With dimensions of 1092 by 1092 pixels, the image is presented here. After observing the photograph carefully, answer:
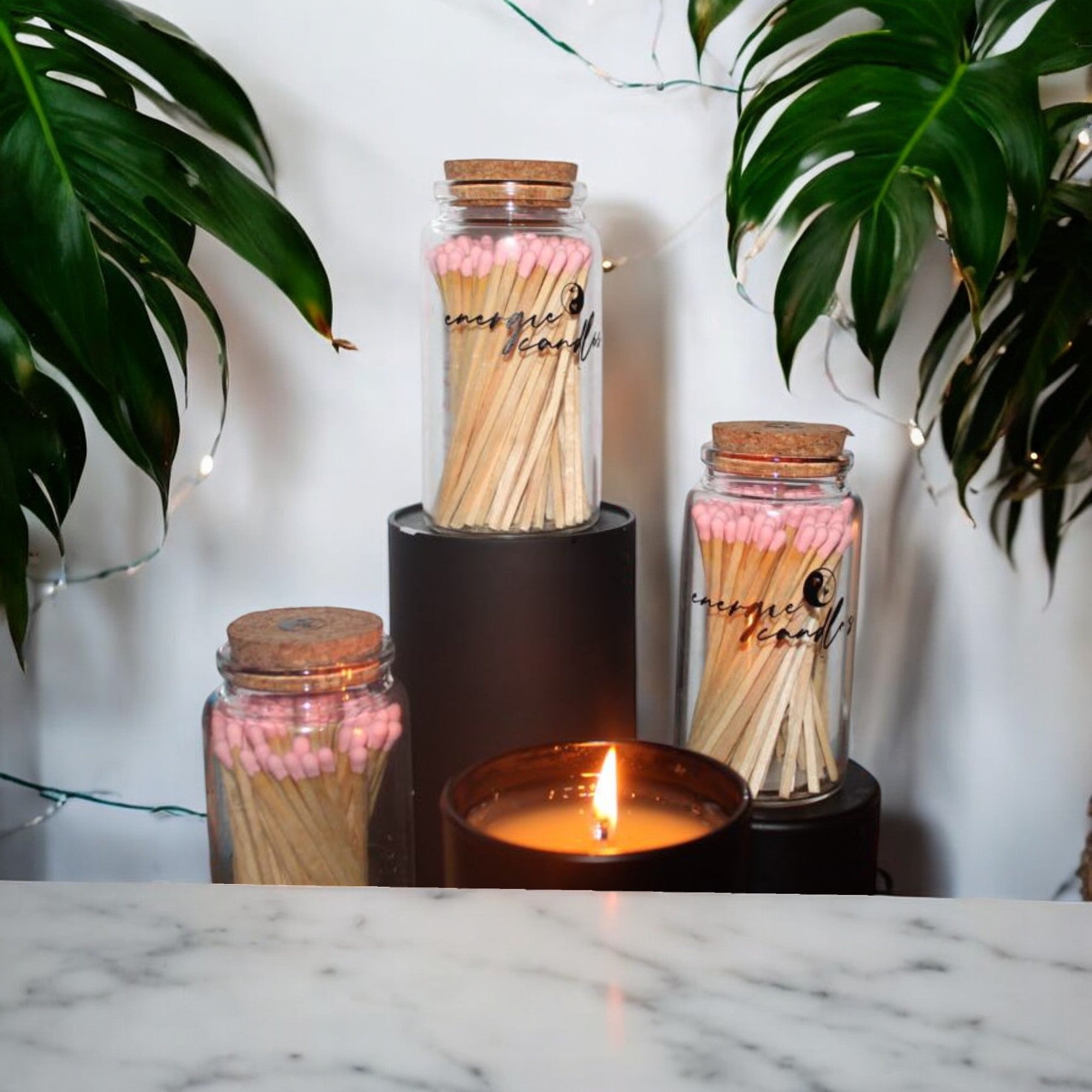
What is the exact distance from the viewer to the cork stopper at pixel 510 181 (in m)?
0.79

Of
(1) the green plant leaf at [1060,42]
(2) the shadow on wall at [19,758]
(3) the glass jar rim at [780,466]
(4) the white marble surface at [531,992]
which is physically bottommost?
(2) the shadow on wall at [19,758]

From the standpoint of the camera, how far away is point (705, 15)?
2.54 feet

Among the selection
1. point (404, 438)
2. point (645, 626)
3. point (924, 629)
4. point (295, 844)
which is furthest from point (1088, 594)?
point (295, 844)

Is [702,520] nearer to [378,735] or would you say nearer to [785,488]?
[785,488]

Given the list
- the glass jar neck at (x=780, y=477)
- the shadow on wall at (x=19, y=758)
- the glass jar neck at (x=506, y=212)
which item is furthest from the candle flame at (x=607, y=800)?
the shadow on wall at (x=19, y=758)

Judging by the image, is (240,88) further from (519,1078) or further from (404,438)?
(519,1078)

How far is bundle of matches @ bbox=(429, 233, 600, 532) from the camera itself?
802 mm

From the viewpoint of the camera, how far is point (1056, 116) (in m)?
0.82

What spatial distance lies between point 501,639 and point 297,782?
172 mm

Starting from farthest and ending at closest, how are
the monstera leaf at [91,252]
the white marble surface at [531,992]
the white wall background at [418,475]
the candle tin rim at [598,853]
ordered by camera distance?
the white wall background at [418,475]
the monstera leaf at [91,252]
the candle tin rim at [598,853]
the white marble surface at [531,992]

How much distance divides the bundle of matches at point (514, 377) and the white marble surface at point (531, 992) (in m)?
0.46

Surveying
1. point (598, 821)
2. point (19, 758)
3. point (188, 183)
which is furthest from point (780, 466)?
point (19, 758)

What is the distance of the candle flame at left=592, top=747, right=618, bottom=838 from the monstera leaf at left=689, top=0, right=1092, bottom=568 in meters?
0.24

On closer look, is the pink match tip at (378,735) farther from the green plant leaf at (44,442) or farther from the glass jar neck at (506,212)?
the glass jar neck at (506,212)
